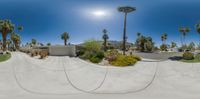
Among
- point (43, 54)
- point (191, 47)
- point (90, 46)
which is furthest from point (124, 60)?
point (43, 54)

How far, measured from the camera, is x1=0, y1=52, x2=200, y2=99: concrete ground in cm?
604

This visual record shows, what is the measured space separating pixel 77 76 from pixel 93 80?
0.60 meters

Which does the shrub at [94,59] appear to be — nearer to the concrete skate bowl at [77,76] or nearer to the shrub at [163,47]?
the concrete skate bowl at [77,76]

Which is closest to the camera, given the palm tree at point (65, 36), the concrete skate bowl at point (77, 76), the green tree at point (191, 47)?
the palm tree at point (65, 36)

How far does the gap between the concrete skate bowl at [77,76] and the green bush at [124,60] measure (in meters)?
0.17

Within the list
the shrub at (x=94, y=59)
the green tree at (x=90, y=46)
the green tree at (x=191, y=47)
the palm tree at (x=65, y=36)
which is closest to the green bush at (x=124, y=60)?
the shrub at (x=94, y=59)

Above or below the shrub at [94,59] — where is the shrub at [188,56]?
above

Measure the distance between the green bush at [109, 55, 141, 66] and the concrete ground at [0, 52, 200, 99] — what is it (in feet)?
0.57

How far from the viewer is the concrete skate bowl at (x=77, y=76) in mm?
6254

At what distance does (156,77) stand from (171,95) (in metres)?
0.91

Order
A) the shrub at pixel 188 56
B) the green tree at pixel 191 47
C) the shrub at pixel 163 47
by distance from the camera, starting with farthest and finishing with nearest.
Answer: the green tree at pixel 191 47
the shrub at pixel 163 47
the shrub at pixel 188 56

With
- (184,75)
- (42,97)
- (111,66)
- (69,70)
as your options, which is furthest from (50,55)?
(184,75)

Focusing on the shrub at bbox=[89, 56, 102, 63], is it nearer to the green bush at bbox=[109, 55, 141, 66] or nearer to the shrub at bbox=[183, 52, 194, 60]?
the green bush at bbox=[109, 55, 141, 66]

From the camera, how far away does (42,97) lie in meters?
5.77
